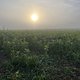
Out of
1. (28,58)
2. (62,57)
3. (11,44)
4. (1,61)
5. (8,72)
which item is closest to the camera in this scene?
(8,72)

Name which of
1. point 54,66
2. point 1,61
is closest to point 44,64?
point 54,66

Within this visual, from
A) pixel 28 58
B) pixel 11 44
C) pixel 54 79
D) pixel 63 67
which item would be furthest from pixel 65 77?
pixel 11 44

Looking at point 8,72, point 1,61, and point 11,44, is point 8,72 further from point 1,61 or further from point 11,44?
point 11,44

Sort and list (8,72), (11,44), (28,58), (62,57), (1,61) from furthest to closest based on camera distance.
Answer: (11,44)
(62,57)
(1,61)
(28,58)
(8,72)

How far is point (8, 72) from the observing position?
9602 mm

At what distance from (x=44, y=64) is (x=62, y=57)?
1823mm

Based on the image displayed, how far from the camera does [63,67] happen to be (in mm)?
10430

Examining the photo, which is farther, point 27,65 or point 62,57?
point 62,57

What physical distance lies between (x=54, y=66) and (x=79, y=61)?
156cm

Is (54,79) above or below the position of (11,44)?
below

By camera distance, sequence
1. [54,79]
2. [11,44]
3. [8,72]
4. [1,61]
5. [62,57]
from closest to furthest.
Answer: [54,79] → [8,72] → [1,61] → [62,57] → [11,44]

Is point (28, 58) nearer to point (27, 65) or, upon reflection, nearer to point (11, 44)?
point (27, 65)

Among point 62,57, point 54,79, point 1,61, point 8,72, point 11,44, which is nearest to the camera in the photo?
point 54,79

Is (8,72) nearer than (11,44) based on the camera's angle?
Yes
